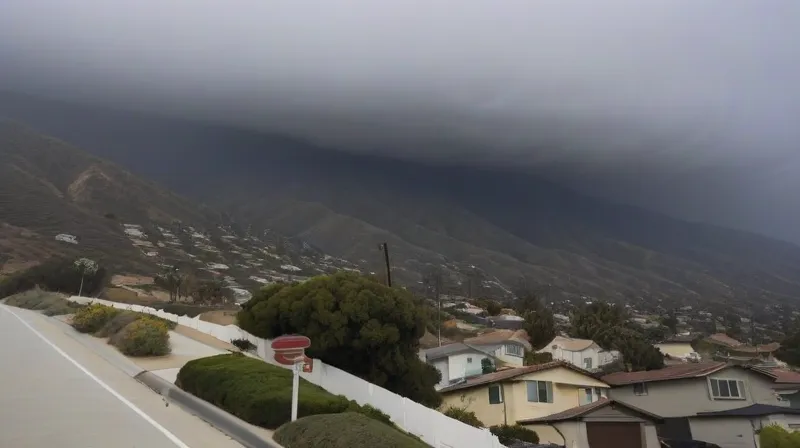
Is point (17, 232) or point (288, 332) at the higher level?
point (17, 232)

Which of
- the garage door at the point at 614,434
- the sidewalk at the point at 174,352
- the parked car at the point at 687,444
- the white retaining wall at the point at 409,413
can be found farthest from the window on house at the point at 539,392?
the sidewalk at the point at 174,352

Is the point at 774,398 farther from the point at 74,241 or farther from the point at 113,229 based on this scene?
the point at 113,229

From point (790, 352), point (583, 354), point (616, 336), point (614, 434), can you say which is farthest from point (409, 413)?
point (790, 352)

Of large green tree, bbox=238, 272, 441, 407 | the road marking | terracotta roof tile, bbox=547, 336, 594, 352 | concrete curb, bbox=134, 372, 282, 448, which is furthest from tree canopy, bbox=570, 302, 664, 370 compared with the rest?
concrete curb, bbox=134, 372, 282, 448

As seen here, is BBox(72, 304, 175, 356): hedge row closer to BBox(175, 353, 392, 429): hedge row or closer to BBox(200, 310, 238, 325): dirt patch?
BBox(175, 353, 392, 429): hedge row

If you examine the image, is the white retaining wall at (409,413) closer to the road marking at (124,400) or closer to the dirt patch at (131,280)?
the road marking at (124,400)

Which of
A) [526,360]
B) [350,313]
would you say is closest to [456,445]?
[350,313]

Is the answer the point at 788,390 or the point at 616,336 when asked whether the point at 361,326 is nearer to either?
the point at 788,390
